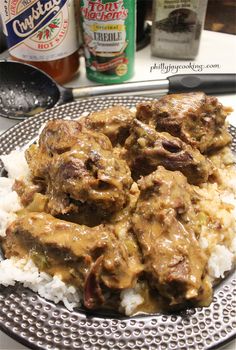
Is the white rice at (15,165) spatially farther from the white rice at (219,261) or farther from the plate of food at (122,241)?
the white rice at (219,261)

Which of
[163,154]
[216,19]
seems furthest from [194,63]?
[163,154]

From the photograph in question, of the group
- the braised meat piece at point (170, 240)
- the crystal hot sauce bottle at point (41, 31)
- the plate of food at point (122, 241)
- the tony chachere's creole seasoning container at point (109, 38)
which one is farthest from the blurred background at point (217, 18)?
the braised meat piece at point (170, 240)

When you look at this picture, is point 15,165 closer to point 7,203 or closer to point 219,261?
point 7,203

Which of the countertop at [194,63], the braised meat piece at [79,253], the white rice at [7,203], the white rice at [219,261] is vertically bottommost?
the countertop at [194,63]

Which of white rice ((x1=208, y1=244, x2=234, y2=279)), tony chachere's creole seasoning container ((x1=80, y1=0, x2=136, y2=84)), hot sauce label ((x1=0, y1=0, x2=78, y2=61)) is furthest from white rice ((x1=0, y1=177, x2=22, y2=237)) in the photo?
tony chachere's creole seasoning container ((x1=80, y1=0, x2=136, y2=84))

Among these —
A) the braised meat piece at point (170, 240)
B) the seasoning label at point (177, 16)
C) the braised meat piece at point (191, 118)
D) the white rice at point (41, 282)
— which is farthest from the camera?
the seasoning label at point (177, 16)

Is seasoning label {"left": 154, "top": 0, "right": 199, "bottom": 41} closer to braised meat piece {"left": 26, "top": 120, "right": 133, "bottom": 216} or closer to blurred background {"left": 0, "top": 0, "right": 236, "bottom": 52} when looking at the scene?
blurred background {"left": 0, "top": 0, "right": 236, "bottom": 52}

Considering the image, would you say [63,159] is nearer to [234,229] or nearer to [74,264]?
[74,264]
